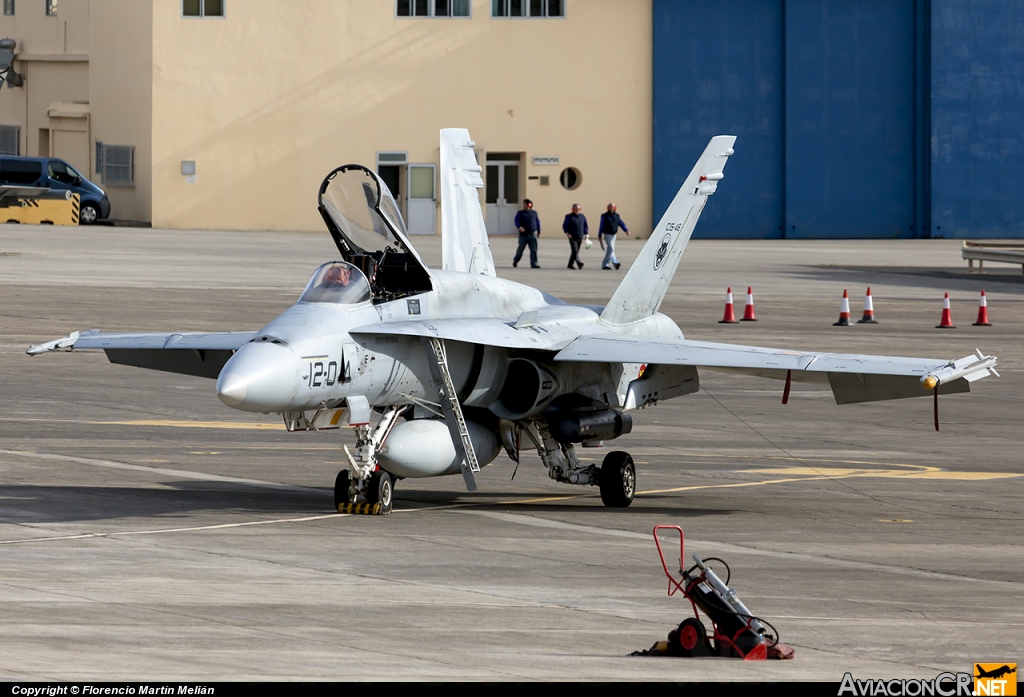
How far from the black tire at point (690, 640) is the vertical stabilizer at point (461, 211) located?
908 cm

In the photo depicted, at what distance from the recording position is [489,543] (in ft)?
46.0

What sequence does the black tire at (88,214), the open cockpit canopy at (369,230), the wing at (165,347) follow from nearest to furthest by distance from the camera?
the open cockpit canopy at (369,230), the wing at (165,347), the black tire at (88,214)

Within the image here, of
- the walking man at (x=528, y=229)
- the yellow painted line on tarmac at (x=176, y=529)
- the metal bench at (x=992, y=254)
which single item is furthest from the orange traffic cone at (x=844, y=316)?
the yellow painted line on tarmac at (x=176, y=529)

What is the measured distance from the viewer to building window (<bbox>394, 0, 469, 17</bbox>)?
64375mm

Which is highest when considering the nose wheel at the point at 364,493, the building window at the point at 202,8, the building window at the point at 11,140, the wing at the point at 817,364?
the building window at the point at 202,8

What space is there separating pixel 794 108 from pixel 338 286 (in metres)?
54.4

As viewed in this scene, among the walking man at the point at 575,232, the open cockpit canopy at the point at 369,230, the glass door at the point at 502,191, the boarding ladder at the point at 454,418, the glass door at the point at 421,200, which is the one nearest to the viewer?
the open cockpit canopy at the point at 369,230

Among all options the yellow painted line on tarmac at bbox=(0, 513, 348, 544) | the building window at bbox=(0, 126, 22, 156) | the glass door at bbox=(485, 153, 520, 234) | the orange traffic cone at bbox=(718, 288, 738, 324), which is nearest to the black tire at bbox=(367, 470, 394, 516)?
the yellow painted line on tarmac at bbox=(0, 513, 348, 544)

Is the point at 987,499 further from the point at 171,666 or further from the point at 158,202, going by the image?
the point at 158,202

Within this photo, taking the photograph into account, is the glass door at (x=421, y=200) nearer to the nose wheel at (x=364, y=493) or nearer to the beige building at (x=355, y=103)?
the beige building at (x=355, y=103)

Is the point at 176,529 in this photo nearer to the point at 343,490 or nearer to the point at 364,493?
the point at 343,490

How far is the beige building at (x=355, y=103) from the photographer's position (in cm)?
6303

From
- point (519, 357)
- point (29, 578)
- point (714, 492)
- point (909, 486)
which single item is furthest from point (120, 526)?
point (909, 486)

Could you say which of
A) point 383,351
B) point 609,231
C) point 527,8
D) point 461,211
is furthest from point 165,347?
point 527,8
